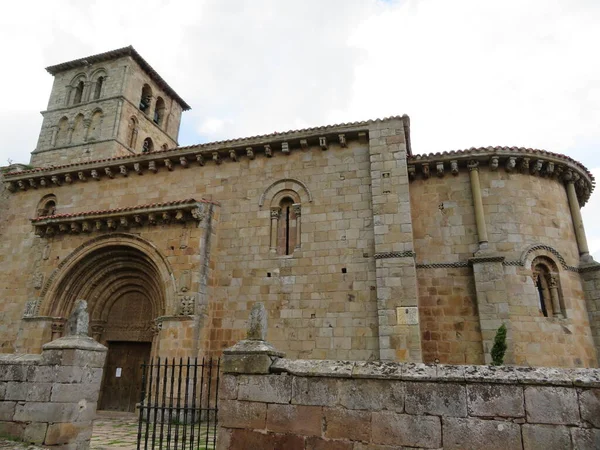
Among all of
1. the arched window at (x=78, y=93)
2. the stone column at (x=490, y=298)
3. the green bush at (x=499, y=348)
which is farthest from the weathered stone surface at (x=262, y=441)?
the arched window at (x=78, y=93)

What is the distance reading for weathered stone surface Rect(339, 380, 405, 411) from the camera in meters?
4.41

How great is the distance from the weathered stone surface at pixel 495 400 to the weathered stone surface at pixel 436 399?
0.08 meters

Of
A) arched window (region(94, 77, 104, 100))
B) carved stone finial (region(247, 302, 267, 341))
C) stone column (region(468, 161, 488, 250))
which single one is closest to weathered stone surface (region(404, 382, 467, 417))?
carved stone finial (region(247, 302, 267, 341))

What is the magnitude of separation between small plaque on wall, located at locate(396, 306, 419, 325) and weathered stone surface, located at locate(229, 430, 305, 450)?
5738 mm

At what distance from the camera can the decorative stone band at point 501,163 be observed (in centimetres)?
1147

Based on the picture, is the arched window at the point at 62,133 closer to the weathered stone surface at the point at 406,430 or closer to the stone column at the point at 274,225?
the stone column at the point at 274,225

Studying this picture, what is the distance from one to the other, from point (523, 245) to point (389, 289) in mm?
3849

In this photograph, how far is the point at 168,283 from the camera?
36.8ft

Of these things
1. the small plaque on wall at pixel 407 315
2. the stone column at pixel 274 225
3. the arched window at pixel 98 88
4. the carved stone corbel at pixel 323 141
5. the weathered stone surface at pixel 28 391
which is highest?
the arched window at pixel 98 88

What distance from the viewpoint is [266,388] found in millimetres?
4984

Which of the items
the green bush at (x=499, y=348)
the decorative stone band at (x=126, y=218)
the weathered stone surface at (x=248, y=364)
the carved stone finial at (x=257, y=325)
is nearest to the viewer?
the weathered stone surface at (x=248, y=364)

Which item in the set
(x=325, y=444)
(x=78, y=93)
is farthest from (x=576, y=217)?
(x=78, y=93)

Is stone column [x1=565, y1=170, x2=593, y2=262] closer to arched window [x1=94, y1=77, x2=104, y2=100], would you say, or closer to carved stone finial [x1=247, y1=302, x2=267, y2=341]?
carved stone finial [x1=247, y1=302, x2=267, y2=341]

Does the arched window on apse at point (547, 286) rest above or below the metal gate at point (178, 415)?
above
